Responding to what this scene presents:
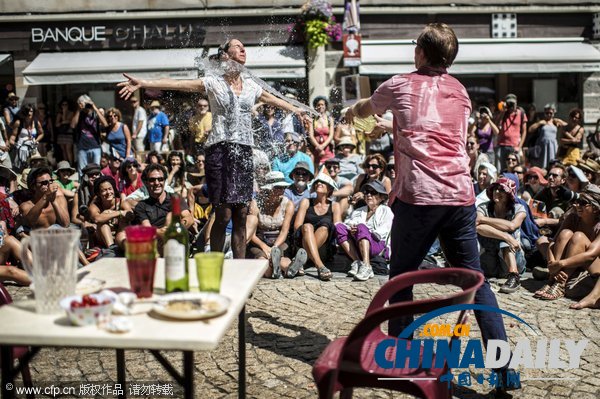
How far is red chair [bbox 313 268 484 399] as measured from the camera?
261cm

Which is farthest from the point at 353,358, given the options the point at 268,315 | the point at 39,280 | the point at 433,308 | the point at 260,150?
the point at 260,150

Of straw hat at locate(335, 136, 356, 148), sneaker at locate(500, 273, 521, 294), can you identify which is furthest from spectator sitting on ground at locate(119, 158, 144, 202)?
sneaker at locate(500, 273, 521, 294)

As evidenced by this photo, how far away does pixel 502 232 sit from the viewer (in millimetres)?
7082

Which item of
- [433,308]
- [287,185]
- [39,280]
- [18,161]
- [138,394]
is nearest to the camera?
[39,280]

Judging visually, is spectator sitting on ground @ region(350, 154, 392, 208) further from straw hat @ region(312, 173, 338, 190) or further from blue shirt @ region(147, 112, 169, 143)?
blue shirt @ region(147, 112, 169, 143)

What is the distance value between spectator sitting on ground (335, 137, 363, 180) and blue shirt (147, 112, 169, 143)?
4.18 metres

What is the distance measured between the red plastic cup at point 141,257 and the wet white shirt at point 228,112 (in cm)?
264

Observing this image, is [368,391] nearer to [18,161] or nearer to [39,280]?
[39,280]

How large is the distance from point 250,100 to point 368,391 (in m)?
2.36

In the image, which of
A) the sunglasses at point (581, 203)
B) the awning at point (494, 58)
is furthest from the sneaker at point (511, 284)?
the awning at point (494, 58)

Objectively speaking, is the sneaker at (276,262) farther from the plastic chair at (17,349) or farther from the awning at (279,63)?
the awning at (279,63)

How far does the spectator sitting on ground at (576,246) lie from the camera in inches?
245

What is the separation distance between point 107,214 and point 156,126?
5.82m

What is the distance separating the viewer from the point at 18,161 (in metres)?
12.5
